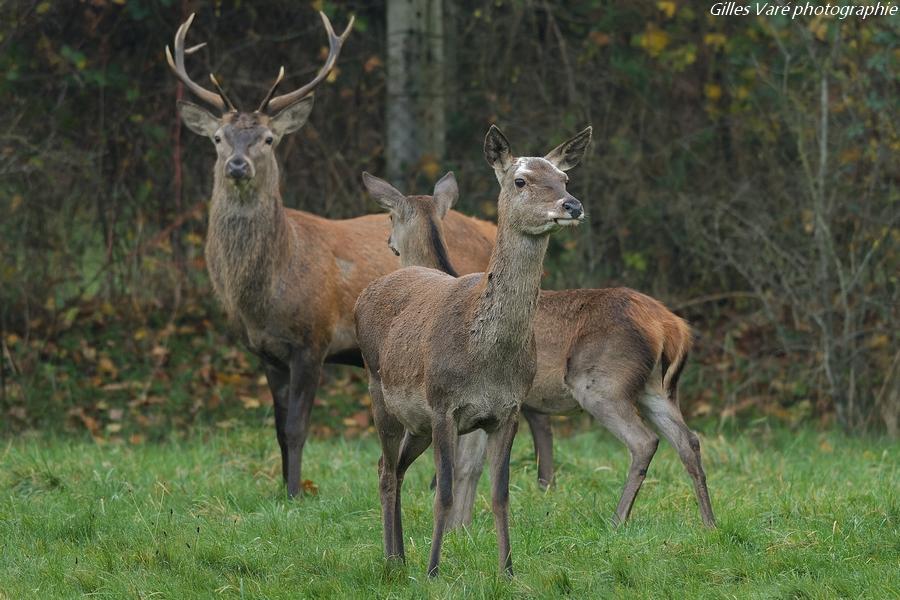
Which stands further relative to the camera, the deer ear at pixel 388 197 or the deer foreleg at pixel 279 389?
the deer foreleg at pixel 279 389

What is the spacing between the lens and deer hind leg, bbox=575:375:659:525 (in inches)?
262

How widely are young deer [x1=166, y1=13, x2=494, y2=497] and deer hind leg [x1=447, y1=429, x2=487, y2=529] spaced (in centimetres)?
168

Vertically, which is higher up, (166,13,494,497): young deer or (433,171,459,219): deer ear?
(433,171,459,219): deer ear

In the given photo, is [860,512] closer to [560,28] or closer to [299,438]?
[299,438]

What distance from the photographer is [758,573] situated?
5.35 metres

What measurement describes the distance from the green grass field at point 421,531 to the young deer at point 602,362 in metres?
0.30

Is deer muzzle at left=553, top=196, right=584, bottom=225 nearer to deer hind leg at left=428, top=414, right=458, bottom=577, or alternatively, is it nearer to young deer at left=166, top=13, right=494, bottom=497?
deer hind leg at left=428, top=414, right=458, bottom=577

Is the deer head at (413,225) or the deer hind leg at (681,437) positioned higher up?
the deer head at (413,225)

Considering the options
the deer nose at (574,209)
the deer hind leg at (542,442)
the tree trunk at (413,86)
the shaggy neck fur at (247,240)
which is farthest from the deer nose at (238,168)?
the tree trunk at (413,86)

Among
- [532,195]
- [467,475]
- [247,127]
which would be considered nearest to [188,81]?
[247,127]

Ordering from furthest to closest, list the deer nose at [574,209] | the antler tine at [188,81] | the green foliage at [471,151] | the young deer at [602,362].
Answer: the green foliage at [471,151], the antler tine at [188,81], the young deer at [602,362], the deer nose at [574,209]

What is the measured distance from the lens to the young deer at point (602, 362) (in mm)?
6707

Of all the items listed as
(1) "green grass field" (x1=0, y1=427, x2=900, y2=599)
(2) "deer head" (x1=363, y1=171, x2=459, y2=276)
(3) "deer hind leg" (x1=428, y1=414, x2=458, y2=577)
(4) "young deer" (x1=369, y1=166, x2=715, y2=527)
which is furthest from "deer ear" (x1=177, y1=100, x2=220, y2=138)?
(3) "deer hind leg" (x1=428, y1=414, x2=458, y2=577)

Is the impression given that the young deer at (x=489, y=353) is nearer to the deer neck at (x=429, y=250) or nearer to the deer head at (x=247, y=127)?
the deer neck at (x=429, y=250)
